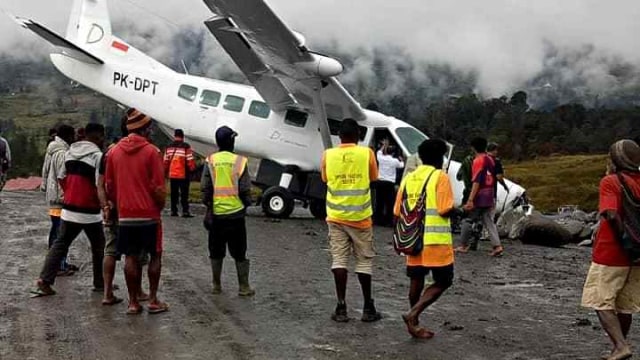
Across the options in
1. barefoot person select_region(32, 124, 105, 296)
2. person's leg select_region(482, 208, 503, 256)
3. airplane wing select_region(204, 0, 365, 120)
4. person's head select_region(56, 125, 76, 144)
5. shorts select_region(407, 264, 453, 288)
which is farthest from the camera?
airplane wing select_region(204, 0, 365, 120)

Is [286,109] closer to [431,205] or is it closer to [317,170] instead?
[317,170]

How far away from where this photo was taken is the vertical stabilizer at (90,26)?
2173 centimetres

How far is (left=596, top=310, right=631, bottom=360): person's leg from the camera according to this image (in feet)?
20.2

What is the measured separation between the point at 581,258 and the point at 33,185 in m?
24.0

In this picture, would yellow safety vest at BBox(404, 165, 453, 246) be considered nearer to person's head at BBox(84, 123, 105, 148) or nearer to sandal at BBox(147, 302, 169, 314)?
sandal at BBox(147, 302, 169, 314)

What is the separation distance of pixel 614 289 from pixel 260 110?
1293 cm

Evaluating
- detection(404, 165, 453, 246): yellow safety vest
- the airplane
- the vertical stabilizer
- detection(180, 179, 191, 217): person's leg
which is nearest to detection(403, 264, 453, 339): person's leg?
detection(404, 165, 453, 246): yellow safety vest

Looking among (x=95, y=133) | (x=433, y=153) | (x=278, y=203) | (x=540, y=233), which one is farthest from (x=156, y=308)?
(x=540, y=233)

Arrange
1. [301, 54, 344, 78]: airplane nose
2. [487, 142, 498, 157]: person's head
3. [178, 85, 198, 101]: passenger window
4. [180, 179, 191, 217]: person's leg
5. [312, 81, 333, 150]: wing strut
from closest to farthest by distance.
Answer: [487, 142, 498, 157]: person's head → [301, 54, 344, 78]: airplane nose → [312, 81, 333, 150]: wing strut → [180, 179, 191, 217]: person's leg → [178, 85, 198, 101]: passenger window

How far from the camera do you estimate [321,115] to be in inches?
653

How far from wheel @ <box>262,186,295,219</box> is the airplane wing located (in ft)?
6.19

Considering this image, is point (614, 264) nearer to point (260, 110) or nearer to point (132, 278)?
point (132, 278)

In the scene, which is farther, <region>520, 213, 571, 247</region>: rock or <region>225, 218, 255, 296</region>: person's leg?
<region>520, 213, 571, 247</region>: rock

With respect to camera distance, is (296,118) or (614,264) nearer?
(614,264)
